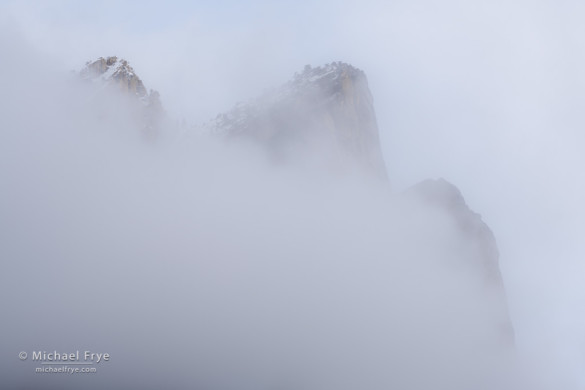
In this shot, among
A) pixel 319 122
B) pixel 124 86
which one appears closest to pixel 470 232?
pixel 319 122

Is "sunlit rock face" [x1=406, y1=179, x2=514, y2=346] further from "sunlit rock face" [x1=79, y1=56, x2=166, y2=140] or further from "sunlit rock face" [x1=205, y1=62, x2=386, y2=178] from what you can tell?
"sunlit rock face" [x1=79, y1=56, x2=166, y2=140]

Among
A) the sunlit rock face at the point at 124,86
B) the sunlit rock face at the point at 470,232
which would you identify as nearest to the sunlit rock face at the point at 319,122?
the sunlit rock face at the point at 470,232

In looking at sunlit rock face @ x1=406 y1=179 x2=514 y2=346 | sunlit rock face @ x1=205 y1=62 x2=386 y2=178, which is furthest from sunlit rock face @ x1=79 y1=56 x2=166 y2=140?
sunlit rock face @ x1=406 y1=179 x2=514 y2=346

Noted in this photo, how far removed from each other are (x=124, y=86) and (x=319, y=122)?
47.0 meters

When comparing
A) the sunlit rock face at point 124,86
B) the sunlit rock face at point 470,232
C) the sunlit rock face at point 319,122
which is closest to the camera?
the sunlit rock face at point 124,86

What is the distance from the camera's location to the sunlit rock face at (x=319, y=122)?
157m

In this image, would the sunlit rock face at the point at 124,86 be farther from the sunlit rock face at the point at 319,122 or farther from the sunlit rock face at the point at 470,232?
the sunlit rock face at the point at 470,232

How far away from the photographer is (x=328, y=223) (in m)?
160

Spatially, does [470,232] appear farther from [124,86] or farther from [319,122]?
[124,86]

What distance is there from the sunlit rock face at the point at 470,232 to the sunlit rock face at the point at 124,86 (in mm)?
76337

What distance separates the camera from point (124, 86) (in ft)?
431

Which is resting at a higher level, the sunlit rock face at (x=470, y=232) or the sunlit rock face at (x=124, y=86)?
the sunlit rock face at (x=124, y=86)

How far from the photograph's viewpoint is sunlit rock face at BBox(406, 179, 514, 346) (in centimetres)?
17500

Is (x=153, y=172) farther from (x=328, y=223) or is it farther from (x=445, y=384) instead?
(x=445, y=384)
